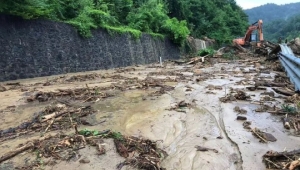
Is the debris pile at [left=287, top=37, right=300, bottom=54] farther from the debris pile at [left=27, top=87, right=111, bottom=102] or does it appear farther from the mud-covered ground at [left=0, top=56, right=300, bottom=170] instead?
the debris pile at [left=27, top=87, right=111, bottom=102]

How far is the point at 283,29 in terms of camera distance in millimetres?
91688

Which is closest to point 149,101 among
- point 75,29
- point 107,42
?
point 75,29

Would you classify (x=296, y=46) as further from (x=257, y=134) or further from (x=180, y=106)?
(x=257, y=134)

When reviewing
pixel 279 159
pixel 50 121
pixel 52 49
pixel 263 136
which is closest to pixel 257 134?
pixel 263 136

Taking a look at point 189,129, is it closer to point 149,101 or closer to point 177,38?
point 149,101

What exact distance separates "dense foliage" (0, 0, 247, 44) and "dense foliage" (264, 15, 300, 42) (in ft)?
119

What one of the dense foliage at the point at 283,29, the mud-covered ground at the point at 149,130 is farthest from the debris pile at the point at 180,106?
the dense foliage at the point at 283,29

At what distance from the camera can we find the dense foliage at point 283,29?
83.7 metres

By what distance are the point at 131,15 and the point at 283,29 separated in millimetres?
80503

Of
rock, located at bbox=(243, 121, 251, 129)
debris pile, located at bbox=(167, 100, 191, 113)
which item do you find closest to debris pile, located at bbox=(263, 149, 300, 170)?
rock, located at bbox=(243, 121, 251, 129)

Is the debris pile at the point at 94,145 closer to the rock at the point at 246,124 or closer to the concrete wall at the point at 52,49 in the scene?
the rock at the point at 246,124

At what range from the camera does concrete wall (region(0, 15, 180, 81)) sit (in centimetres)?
1252

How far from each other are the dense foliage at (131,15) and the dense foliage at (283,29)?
36.3 m

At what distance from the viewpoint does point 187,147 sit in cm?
387
